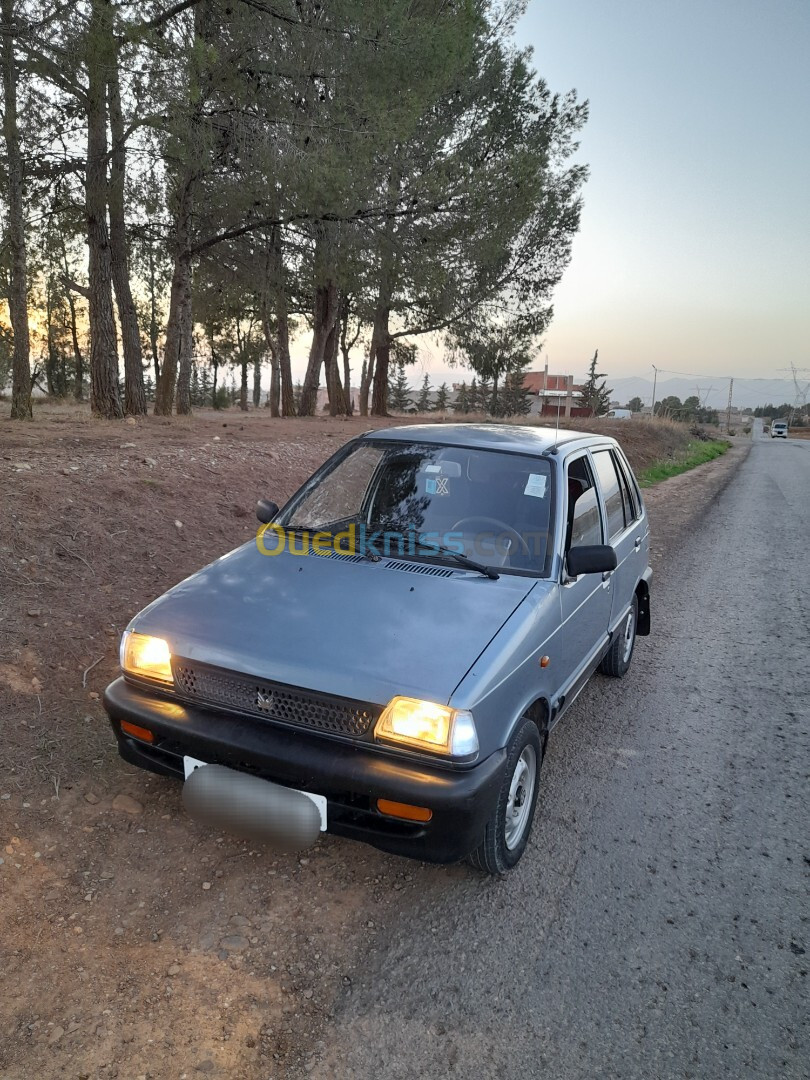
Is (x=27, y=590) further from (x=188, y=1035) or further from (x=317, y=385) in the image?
(x=317, y=385)

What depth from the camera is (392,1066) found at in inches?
77.6

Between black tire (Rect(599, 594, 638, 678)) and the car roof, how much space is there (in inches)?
51.1

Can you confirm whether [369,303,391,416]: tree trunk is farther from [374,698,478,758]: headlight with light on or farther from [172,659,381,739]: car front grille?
[374,698,478,758]: headlight with light on

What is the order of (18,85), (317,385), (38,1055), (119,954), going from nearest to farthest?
(38,1055) → (119,954) → (18,85) → (317,385)

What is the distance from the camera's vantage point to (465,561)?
321cm

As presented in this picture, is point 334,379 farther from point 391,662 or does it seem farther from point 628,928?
point 628,928

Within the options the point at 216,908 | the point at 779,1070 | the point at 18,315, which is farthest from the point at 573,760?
the point at 18,315

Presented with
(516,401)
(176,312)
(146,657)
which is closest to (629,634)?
(146,657)

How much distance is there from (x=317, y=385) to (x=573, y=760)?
795 inches

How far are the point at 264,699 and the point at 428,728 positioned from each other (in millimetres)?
622

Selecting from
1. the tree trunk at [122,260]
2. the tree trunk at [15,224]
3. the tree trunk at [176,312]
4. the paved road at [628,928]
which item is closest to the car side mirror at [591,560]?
the paved road at [628,928]

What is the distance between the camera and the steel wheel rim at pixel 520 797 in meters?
2.77

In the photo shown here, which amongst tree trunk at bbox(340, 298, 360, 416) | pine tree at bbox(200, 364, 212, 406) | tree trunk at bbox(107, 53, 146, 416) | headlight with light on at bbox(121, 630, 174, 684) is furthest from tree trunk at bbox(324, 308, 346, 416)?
pine tree at bbox(200, 364, 212, 406)

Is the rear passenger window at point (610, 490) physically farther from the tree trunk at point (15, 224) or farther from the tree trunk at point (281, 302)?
the tree trunk at point (281, 302)
